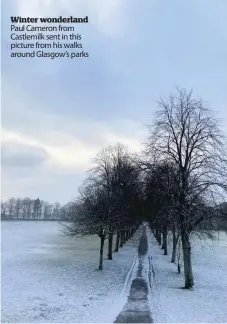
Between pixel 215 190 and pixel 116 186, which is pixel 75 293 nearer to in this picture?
pixel 215 190

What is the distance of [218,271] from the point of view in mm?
32469

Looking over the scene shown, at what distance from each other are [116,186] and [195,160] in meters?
15.8

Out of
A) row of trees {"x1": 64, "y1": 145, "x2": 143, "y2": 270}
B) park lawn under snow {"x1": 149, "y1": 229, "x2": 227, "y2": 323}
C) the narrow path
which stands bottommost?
park lawn under snow {"x1": 149, "y1": 229, "x2": 227, "y2": 323}

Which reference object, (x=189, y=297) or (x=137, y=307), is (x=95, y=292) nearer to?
(x=137, y=307)

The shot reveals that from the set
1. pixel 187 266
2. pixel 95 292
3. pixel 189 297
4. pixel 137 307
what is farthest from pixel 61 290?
pixel 187 266

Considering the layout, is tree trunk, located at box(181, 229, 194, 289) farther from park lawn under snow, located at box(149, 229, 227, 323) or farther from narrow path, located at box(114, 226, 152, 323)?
narrow path, located at box(114, 226, 152, 323)

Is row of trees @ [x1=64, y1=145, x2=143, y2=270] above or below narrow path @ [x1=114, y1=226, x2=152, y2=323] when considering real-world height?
above

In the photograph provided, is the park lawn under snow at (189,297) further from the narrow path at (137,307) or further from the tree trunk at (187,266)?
the tree trunk at (187,266)

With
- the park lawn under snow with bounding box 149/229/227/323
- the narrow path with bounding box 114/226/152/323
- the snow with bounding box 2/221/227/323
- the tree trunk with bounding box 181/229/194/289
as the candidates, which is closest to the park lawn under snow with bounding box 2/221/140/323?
the snow with bounding box 2/221/227/323

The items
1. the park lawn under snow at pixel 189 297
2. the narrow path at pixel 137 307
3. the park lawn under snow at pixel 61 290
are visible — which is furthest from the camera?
the park lawn under snow at pixel 189 297

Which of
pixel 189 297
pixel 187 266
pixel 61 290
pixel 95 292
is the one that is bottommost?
pixel 189 297

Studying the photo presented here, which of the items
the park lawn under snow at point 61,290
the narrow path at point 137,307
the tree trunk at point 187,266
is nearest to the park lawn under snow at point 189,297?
the narrow path at point 137,307

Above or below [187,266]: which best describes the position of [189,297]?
below

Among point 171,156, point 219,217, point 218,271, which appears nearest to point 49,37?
point 171,156
